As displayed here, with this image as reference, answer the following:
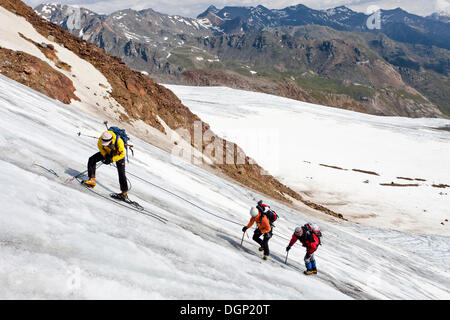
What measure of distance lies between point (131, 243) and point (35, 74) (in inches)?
838

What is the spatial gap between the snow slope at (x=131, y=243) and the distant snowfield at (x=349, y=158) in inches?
640

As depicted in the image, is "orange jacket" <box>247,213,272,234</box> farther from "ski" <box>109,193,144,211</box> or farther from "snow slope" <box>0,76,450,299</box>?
"ski" <box>109,193,144,211</box>

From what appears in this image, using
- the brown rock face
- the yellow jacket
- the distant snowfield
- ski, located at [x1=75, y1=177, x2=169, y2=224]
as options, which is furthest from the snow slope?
the distant snowfield

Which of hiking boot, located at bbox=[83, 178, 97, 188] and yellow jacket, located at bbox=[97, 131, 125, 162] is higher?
yellow jacket, located at bbox=[97, 131, 125, 162]

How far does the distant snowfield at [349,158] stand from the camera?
33.6 metres

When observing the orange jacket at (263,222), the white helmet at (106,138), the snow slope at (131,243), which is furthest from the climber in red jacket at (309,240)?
the white helmet at (106,138)

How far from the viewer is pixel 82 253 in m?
6.56

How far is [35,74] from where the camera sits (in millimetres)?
23250

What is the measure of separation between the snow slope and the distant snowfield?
53.3ft

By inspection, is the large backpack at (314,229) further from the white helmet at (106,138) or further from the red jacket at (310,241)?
the white helmet at (106,138)

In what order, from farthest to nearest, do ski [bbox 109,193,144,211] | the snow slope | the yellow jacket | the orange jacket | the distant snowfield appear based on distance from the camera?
1. the distant snowfield
2. the orange jacket
3. ski [bbox 109,193,144,211]
4. the yellow jacket
5. the snow slope

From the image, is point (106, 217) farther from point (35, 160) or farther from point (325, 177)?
point (325, 177)

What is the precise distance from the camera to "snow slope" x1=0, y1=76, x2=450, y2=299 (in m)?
6.05
